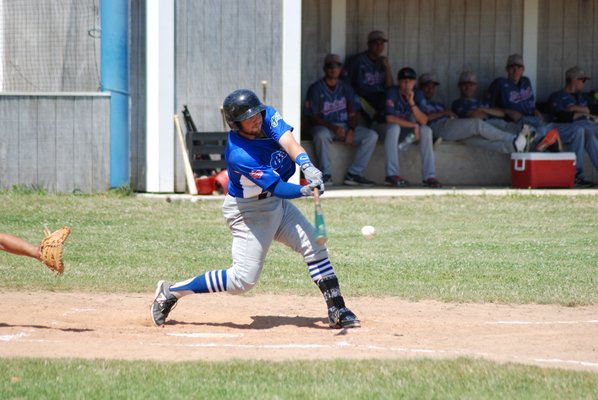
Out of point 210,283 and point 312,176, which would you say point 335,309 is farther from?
point 312,176

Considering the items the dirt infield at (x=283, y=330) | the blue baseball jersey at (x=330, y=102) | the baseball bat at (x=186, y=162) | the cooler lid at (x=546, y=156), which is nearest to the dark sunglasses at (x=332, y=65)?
the blue baseball jersey at (x=330, y=102)

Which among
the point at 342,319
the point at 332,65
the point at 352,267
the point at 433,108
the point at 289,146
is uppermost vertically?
the point at 332,65

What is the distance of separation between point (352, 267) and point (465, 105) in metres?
8.79

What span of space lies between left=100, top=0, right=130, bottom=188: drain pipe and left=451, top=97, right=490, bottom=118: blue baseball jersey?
6.15m

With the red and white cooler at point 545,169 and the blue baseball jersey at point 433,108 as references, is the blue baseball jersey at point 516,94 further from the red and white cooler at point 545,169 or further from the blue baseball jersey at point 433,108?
the red and white cooler at point 545,169

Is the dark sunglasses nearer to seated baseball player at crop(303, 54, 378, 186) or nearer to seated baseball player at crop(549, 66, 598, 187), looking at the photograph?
seated baseball player at crop(303, 54, 378, 186)

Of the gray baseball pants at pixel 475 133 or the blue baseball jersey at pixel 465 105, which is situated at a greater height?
the blue baseball jersey at pixel 465 105

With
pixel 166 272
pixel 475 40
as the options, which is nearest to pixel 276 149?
pixel 166 272

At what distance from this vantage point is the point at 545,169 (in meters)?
17.4

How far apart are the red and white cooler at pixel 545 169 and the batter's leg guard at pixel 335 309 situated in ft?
33.3

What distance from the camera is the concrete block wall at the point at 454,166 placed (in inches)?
726

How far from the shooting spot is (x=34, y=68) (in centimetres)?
1664

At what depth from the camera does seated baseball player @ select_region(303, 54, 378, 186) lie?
17406mm

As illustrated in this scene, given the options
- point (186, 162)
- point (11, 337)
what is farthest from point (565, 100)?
point (11, 337)
